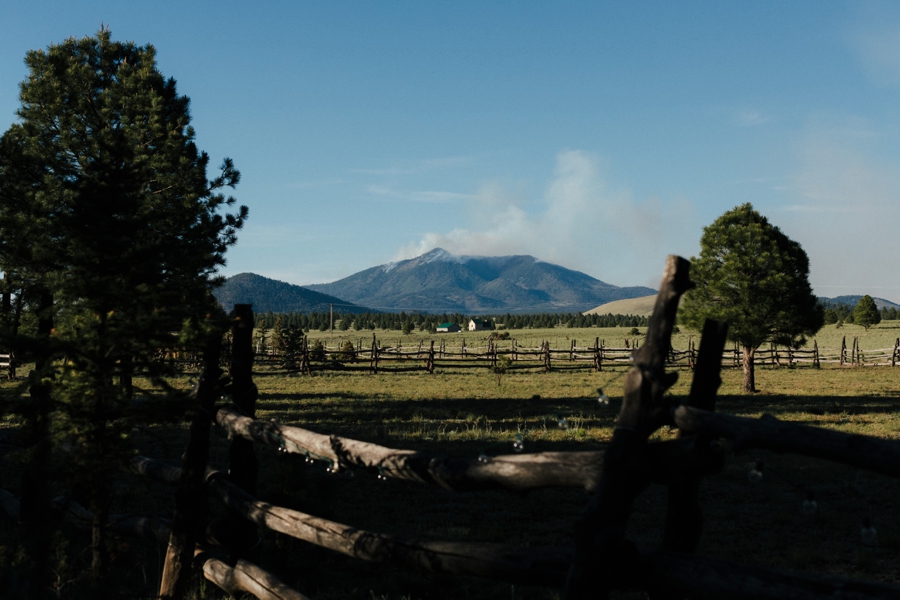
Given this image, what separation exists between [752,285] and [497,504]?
1901 cm

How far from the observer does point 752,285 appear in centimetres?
2338

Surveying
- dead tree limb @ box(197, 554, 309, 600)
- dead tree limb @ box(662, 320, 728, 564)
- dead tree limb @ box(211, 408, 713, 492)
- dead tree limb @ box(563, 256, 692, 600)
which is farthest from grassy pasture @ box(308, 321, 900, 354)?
dead tree limb @ box(563, 256, 692, 600)

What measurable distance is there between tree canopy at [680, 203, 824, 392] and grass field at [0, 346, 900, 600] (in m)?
5.59

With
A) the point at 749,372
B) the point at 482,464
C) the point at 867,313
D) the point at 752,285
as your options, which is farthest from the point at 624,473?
the point at 867,313

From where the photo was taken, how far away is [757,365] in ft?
136

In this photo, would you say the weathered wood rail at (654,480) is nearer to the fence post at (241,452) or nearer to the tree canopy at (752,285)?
the fence post at (241,452)

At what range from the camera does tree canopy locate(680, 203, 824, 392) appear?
23.1 m

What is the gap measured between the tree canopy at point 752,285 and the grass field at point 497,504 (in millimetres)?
5586

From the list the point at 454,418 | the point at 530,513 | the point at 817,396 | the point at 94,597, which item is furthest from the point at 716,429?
the point at 817,396

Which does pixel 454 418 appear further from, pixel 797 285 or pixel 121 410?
pixel 797 285

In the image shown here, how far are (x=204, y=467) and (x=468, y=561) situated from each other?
2655 mm

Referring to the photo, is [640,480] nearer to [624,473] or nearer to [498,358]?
[624,473]

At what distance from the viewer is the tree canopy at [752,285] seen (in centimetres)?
2314

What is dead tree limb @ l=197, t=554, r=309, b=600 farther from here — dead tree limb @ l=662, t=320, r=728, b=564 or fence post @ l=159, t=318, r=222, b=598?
dead tree limb @ l=662, t=320, r=728, b=564
